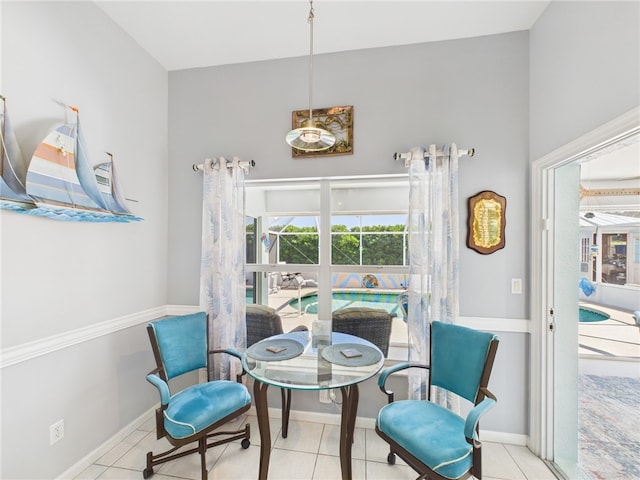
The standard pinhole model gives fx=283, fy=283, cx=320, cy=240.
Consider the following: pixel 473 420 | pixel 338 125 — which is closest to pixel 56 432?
pixel 473 420

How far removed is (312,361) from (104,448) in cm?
165

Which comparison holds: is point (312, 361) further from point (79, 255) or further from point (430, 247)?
point (79, 255)

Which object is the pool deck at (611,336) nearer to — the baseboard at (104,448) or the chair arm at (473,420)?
the chair arm at (473,420)

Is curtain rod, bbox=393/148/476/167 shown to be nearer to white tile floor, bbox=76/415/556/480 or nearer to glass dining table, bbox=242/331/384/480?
glass dining table, bbox=242/331/384/480

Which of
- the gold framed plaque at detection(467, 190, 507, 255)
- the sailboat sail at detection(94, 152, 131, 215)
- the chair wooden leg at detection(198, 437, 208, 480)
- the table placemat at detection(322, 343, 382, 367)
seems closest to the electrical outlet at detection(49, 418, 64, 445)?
the chair wooden leg at detection(198, 437, 208, 480)

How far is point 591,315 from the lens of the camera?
1.95 meters

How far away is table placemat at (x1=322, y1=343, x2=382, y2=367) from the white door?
127 centimetres

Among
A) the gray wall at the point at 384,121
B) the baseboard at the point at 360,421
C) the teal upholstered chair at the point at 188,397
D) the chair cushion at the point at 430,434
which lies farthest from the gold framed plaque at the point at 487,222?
the teal upholstered chair at the point at 188,397

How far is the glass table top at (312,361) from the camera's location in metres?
1.50

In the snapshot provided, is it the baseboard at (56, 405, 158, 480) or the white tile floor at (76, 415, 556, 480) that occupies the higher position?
the baseboard at (56, 405, 158, 480)

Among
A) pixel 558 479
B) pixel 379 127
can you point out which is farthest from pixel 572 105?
pixel 558 479

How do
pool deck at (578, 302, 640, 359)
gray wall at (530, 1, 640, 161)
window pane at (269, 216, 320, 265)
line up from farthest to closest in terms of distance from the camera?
window pane at (269, 216, 320, 265)
pool deck at (578, 302, 640, 359)
gray wall at (530, 1, 640, 161)

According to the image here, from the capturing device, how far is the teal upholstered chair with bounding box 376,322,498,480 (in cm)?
134

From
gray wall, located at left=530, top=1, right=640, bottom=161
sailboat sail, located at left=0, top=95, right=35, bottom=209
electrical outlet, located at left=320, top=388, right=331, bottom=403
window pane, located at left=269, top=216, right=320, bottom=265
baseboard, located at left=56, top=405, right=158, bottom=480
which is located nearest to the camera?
gray wall, located at left=530, top=1, right=640, bottom=161
